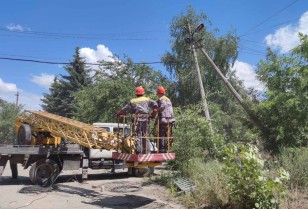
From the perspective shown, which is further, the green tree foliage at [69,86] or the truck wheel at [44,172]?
the green tree foliage at [69,86]

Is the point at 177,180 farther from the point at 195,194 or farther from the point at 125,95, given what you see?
the point at 125,95

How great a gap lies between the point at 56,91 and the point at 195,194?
139 ft

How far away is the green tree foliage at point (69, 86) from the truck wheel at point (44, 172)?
32.8 metres

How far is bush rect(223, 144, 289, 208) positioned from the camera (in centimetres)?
674

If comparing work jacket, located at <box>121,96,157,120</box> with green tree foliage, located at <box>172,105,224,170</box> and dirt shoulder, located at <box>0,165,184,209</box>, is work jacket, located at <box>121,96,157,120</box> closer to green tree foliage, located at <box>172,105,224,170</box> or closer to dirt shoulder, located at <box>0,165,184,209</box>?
dirt shoulder, located at <box>0,165,184,209</box>

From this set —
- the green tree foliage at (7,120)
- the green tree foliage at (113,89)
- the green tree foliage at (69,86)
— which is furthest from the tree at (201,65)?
the green tree foliage at (7,120)

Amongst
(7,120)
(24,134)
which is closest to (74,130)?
(24,134)

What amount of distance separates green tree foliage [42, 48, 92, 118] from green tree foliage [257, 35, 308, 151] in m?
33.9

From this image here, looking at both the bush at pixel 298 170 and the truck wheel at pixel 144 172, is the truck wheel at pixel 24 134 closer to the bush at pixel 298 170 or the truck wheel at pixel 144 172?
the truck wheel at pixel 144 172

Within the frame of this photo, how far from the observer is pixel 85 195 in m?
10.9

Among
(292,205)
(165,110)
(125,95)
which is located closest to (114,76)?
(125,95)

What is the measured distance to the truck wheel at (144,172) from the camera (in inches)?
581

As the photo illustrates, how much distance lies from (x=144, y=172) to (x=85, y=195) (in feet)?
15.2

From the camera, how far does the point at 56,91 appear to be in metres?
48.7
